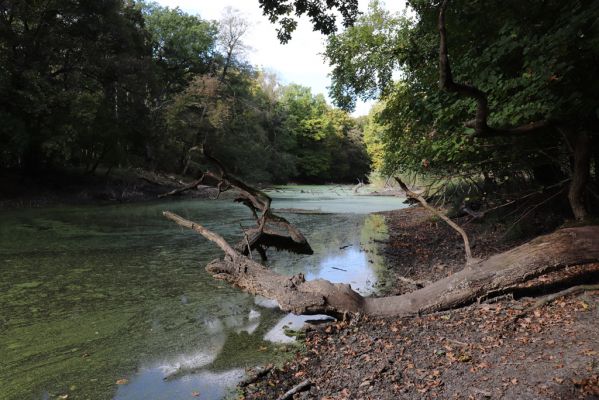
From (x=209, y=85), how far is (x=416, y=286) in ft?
106

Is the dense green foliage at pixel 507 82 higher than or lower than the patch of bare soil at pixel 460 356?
higher

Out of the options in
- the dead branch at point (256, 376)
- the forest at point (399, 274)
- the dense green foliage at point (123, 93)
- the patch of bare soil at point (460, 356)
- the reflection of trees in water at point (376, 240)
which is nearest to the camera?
the patch of bare soil at point (460, 356)

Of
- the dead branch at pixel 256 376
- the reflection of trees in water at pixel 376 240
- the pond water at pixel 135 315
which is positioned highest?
the dead branch at pixel 256 376

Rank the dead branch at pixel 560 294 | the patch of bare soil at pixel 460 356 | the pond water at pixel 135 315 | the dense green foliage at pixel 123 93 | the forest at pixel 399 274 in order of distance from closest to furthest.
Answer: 1. the patch of bare soil at pixel 460 356
2. the forest at pixel 399 274
3. the pond water at pixel 135 315
4. the dead branch at pixel 560 294
5. the dense green foliage at pixel 123 93

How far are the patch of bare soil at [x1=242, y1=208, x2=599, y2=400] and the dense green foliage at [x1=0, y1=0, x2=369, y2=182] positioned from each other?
497 cm

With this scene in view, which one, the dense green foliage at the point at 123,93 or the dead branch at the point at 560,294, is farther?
the dense green foliage at the point at 123,93

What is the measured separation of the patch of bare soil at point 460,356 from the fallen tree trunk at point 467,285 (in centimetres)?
18

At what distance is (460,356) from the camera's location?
3961mm

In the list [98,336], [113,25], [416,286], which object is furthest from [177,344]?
[113,25]

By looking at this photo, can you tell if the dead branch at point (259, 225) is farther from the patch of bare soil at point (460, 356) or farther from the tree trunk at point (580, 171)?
the tree trunk at point (580, 171)

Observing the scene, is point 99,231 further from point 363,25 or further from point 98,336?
point 363,25

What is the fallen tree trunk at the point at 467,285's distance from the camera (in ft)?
16.1

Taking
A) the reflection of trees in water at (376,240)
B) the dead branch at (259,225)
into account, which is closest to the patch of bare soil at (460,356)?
the reflection of trees in water at (376,240)

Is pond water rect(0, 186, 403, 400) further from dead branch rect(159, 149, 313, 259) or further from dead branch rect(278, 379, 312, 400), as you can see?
dead branch rect(278, 379, 312, 400)
